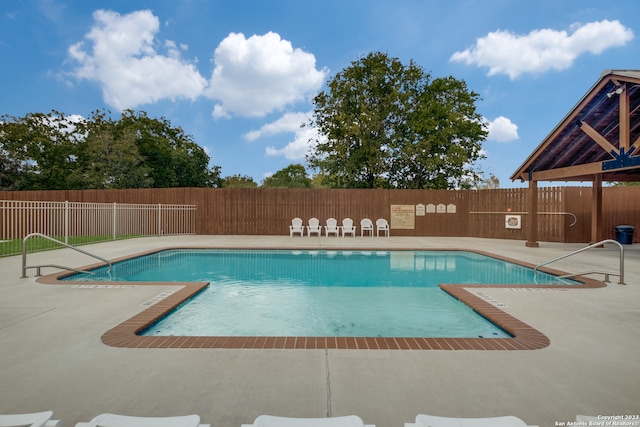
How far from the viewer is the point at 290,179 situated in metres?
46.3

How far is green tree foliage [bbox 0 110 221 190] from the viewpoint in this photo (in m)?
23.3

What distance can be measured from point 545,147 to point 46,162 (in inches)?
1148

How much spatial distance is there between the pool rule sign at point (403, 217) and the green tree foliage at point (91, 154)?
1662cm

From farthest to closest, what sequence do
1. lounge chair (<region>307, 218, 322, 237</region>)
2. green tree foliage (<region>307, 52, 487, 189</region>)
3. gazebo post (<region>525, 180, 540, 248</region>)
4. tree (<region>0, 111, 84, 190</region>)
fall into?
tree (<region>0, 111, 84, 190</region>), green tree foliage (<region>307, 52, 487, 189</region>), lounge chair (<region>307, 218, 322, 237</region>), gazebo post (<region>525, 180, 540, 248</region>)

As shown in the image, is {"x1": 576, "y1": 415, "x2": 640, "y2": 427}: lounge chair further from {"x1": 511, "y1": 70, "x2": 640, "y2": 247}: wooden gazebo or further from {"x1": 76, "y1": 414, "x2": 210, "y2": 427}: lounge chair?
{"x1": 511, "y1": 70, "x2": 640, "y2": 247}: wooden gazebo

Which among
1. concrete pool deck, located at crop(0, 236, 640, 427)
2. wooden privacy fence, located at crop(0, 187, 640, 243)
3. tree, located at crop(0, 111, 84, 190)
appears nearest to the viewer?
concrete pool deck, located at crop(0, 236, 640, 427)

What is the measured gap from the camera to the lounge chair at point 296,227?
15.4 metres

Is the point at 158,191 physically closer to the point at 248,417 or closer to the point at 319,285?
the point at 319,285

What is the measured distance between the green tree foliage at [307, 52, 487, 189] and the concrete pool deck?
56.4 ft

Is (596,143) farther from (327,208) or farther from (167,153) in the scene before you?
(167,153)

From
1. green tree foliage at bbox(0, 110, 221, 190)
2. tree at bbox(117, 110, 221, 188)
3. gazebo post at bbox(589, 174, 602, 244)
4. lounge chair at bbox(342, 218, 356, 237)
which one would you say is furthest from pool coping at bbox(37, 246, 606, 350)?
tree at bbox(117, 110, 221, 188)

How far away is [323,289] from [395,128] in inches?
646

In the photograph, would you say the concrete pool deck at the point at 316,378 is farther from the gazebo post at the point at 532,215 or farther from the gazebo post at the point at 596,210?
the gazebo post at the point at 596,210

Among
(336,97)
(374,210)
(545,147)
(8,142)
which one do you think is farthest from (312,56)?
(8,142)
